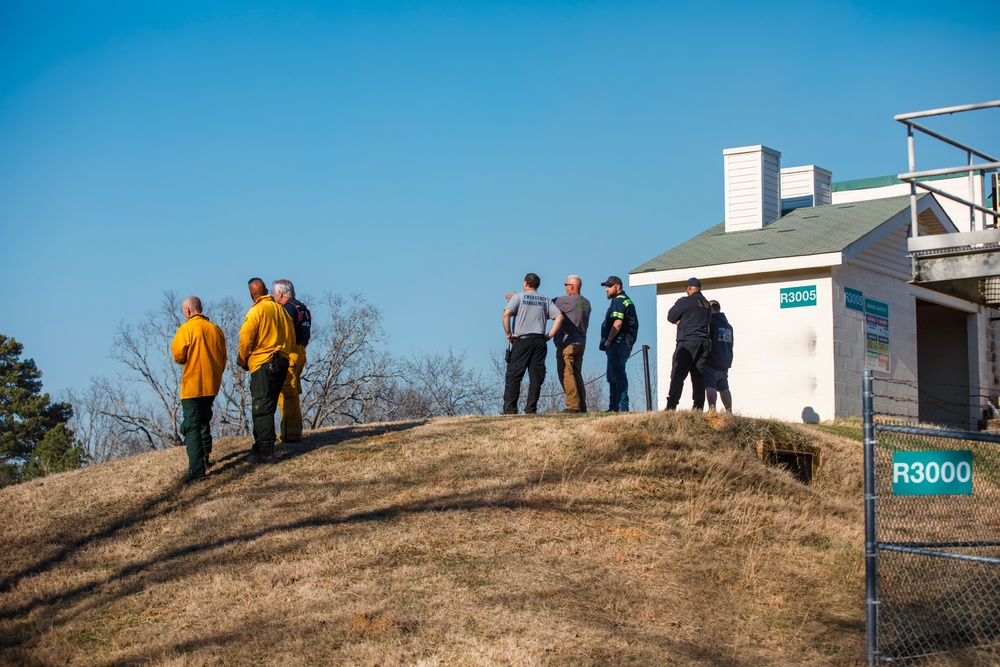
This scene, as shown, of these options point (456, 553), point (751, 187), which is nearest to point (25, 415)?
point (751, 187)

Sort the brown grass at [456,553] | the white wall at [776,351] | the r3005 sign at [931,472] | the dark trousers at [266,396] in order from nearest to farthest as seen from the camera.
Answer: the r3005 sign at [931,472] → the brown grass at [456,553] → the dark trousers at [266,396] → the white wall at [776,351]

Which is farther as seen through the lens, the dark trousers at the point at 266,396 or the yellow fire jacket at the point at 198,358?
the dark trousers at the point at 266,396

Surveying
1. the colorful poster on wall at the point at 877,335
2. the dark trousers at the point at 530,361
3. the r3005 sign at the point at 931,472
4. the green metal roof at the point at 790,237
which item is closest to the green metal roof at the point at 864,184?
the green metal roof at the point at 790,237

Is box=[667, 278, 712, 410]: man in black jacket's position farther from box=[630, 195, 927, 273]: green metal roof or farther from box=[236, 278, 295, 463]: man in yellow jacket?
box=[236, 278, 295, 463]: man in yellow jacket

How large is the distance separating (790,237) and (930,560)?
36.9ft

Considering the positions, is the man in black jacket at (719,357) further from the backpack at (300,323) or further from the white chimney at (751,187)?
the white chimney at (751,187)

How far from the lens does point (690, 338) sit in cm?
1466

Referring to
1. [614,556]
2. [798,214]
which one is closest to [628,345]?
[614,556]

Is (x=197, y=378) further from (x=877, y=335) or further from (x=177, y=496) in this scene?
(x=877, y=335)

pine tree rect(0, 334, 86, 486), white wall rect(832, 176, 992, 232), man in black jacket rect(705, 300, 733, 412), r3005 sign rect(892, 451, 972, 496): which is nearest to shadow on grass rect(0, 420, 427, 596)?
man in black jacket rect(705, 300, 733, 412)

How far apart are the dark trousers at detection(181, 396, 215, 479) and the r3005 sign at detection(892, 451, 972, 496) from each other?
7.04 meters

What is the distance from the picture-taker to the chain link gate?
24.8 feet

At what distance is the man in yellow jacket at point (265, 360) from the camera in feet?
38.9

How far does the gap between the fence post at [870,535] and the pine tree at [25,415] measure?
31.9 m
